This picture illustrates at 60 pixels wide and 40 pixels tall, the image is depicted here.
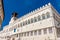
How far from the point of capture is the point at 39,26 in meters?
23.6

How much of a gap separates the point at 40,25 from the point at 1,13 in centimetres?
1846

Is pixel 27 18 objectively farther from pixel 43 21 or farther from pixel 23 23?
pixel 43 21

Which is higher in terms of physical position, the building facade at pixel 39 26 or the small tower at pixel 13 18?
the small tower at pixel 13 18

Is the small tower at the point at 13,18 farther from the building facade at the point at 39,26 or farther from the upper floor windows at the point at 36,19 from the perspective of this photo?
the upper floor windows at the point at 36,19

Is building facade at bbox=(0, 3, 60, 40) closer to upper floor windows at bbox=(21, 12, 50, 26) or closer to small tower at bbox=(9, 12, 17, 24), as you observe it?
upper floor windows at bbox=(21, 12, 50, 26)

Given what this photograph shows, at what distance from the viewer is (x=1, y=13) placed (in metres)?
5.45

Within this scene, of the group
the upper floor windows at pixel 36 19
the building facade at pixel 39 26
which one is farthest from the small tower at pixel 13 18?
the upper floor windows at pixel 36 19

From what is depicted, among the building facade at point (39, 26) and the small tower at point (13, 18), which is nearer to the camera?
the building facade at point (39, 26)

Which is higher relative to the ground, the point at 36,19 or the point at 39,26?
the point at 36,19

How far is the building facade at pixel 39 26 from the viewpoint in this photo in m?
21.0

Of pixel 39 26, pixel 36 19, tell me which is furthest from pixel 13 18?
pixel 39 26

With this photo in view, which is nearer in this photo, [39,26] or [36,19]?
[39,26]

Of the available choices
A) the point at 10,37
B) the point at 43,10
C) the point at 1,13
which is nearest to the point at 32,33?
the point at 43,10

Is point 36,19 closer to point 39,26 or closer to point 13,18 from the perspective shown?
point 39,26
